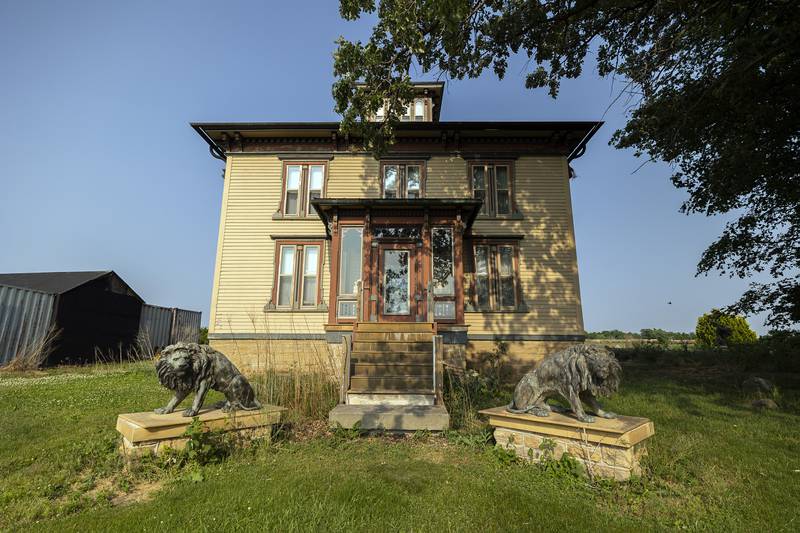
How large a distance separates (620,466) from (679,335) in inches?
1387

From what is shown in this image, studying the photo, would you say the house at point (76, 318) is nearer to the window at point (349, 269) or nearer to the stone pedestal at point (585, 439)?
→ the window at point (349, 269)

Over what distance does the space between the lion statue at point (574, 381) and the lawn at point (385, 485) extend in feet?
2.30

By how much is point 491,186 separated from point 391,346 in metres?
7.78

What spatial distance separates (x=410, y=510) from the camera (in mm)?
3389

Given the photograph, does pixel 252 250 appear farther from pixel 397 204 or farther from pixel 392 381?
pixel 392 381

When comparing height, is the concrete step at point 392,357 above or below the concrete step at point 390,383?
above

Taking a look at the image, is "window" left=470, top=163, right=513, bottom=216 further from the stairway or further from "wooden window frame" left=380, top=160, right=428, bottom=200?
the stairway

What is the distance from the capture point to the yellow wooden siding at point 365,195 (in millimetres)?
12820

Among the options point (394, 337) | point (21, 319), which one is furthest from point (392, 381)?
point (21, 319)

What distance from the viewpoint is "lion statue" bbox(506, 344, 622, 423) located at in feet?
14.2

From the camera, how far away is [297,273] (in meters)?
13.3

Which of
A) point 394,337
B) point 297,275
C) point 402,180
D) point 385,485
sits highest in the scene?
point 402,180

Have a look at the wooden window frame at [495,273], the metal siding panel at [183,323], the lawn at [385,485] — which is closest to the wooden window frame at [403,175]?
the wooden window frame at [495,273]

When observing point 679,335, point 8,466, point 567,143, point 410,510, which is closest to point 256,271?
point 8,466
